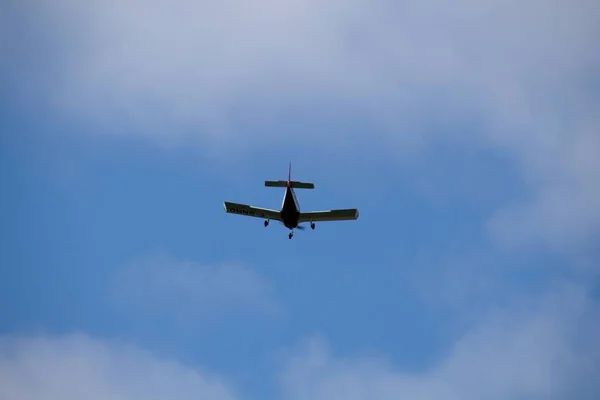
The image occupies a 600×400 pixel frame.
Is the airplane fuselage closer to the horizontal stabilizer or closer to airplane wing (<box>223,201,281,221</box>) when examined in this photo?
the horizontal stabilizer

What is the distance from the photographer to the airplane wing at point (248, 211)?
96438 millimetres

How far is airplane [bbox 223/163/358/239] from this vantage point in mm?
89812

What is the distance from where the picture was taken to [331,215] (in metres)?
98.3

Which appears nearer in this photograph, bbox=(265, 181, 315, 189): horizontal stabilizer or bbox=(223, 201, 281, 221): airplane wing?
bbox=(265, 181, 315, 189): horizontal stabilizer

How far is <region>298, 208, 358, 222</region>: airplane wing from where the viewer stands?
96.8m

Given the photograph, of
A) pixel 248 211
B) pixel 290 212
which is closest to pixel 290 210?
pixel 290 212

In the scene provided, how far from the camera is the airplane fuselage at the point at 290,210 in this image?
299 ft

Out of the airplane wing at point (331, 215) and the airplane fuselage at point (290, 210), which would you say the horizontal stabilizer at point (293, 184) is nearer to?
the airplane fuselage at point (290, 210)

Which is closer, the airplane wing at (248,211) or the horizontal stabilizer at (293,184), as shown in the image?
the horizontal stabilizer at (293,184)

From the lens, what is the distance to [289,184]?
89.8 metres

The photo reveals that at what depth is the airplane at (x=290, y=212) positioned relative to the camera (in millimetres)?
89812

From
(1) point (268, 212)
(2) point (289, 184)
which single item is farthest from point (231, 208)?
(2) point (289, 184)

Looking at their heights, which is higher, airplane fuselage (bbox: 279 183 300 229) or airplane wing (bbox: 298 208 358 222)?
airplane wing (bbox: 298 208 358 222)

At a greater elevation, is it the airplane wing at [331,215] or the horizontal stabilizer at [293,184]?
the airplane wing at [331,215]
